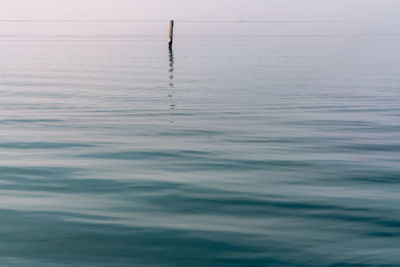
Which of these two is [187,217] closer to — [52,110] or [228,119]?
[228,119]

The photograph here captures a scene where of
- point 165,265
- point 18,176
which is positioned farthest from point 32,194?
point 165,265

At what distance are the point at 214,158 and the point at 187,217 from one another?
3.35m

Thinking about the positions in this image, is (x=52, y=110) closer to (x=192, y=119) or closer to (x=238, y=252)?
(x=192, y=119)

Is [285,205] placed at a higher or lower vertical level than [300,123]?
lower

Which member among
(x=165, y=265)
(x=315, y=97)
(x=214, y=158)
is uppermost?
(x=315, y=97)

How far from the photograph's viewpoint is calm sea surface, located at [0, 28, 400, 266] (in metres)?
5.43

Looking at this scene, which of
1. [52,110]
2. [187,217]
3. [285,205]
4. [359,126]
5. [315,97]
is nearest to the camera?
[187,217]

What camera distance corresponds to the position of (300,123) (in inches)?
545

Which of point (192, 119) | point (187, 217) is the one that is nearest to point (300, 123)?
point (192, 119)

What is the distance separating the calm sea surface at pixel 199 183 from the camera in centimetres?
543

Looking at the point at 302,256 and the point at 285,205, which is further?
the point at 285,205

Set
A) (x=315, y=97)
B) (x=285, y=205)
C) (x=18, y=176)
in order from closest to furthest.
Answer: (x=285, y=205) < (x=18, y=176) < (x=315, y=97)

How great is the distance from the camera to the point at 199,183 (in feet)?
26.2

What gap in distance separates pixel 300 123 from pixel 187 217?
7975 mm
